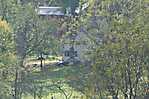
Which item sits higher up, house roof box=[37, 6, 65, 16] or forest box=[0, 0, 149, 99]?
forest box=[0, 0, 149, 99]

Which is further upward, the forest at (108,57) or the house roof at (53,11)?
the forest at (108,57)

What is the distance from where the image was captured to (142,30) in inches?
741

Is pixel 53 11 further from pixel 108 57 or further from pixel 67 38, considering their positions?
pixel 108 57

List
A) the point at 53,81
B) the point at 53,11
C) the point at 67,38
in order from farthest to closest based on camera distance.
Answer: the point at 53,11
the point at 67,38
the point at 53,81

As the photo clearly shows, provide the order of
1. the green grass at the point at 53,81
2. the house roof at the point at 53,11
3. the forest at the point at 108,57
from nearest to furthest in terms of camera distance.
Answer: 1. the forest at the point at 108,57
2. the green grass at the point at 53,81
3. the house roof at the point at 53,11

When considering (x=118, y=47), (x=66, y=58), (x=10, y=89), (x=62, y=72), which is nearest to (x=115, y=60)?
(x=118, y=47)

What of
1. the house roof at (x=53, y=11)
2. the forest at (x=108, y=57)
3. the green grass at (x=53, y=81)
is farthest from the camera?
the house roof at (x=53, y=11)

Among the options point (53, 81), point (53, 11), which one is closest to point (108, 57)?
point (53, 81)

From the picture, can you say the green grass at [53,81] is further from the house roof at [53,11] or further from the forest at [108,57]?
the house roof at [53,11]

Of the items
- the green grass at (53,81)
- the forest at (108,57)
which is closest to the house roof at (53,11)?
the green grass at (53,81)

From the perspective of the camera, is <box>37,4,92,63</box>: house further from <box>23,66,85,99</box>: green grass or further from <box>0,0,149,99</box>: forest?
<box>0,0,149,99</box>: forest

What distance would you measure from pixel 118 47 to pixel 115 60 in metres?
0.55

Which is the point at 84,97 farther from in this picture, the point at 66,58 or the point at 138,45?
the point at 66,58

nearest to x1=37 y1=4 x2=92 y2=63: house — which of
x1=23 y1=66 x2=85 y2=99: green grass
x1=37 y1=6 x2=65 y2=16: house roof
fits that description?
x1=37 y1=6 x2=65 y2=16: house roof
